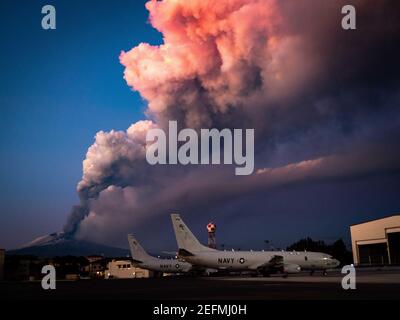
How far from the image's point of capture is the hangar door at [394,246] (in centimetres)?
9476

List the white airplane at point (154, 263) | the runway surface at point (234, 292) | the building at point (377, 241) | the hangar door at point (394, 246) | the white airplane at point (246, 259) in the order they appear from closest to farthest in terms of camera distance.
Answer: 1. the runway surface at point (234, 292)
2. the white airplane at point (246, 259)
3. the white airplane at point (154, 263)
4. the building at point (377, 241)
5. the hangar door at point (394, 246)

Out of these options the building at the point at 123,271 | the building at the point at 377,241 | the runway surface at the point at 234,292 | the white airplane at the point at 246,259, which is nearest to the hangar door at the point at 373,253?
the building at the point at 377,241

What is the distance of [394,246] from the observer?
96.2m

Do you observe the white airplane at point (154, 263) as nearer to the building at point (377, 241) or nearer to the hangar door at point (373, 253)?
the building at point (377, 241)

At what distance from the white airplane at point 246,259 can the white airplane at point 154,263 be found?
44.3ft

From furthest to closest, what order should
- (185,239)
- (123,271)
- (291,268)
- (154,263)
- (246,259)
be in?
(123,271) → (154,263) → (185,239) → (246,259) → (291,268)

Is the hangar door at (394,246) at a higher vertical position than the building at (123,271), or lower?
higher

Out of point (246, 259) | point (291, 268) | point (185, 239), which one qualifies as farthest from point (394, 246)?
point (185, 239)

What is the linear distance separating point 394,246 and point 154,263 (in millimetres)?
59449

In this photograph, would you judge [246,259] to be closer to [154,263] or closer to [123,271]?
[154,263]

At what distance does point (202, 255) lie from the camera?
196 ft

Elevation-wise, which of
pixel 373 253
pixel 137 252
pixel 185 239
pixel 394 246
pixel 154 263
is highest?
pixel 185 239

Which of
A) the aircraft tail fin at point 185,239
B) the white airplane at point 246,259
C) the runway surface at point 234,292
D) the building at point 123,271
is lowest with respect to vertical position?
the building at point 123,271
